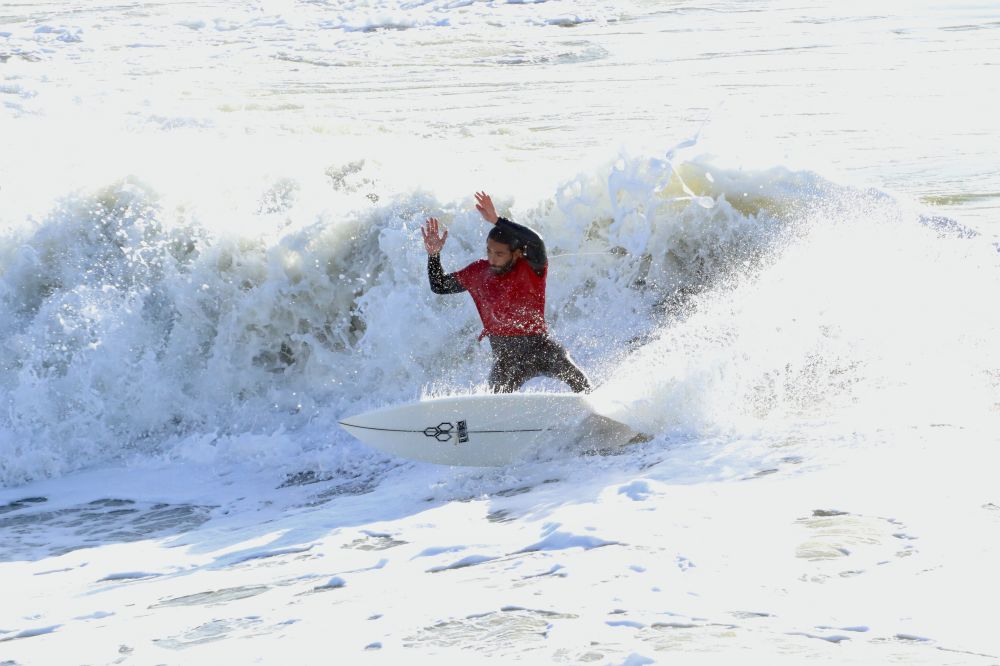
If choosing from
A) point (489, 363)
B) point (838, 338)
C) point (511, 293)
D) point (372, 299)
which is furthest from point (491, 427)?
point (372, 299)

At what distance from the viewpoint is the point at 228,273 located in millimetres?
9516

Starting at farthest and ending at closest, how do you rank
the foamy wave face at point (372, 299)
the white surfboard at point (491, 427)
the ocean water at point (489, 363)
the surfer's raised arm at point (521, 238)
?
1. the foamy wave face at point (372, 299)
2. the white surfboard at point (491, 427)
3. the surfer's raised arm at point (521, 238)
4. the ocean water at point (489, 363)

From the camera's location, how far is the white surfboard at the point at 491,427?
6.56 meters

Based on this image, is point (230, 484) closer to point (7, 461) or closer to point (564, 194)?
point (7, 461)

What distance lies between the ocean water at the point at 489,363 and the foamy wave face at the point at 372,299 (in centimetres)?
3

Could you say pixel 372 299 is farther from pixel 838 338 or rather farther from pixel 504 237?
pixel 838 338

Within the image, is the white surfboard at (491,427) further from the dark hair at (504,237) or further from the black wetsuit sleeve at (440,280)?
the dark hair at (504,237)

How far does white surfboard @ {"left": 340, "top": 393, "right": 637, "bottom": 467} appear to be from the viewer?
6.56m

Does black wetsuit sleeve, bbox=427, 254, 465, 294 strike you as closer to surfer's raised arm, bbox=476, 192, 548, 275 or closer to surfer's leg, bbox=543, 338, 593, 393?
surfer's raised arm, bbox=476, 192, 548, 275

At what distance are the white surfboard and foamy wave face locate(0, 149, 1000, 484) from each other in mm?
1041

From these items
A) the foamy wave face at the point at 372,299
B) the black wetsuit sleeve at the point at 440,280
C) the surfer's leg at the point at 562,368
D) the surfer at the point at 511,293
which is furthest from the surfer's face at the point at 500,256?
the foamy wave face at the point at 372,299

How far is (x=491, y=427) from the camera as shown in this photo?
661cm

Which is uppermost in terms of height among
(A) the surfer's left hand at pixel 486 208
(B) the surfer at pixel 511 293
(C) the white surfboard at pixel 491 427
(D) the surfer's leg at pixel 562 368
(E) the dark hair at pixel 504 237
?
(A) the surfer's left hand at pixel 486 208

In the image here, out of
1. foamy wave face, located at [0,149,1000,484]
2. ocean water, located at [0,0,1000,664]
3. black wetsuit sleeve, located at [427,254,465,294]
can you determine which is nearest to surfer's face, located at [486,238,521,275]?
black wetsuit sleeve, located at [427,254,465,294]
